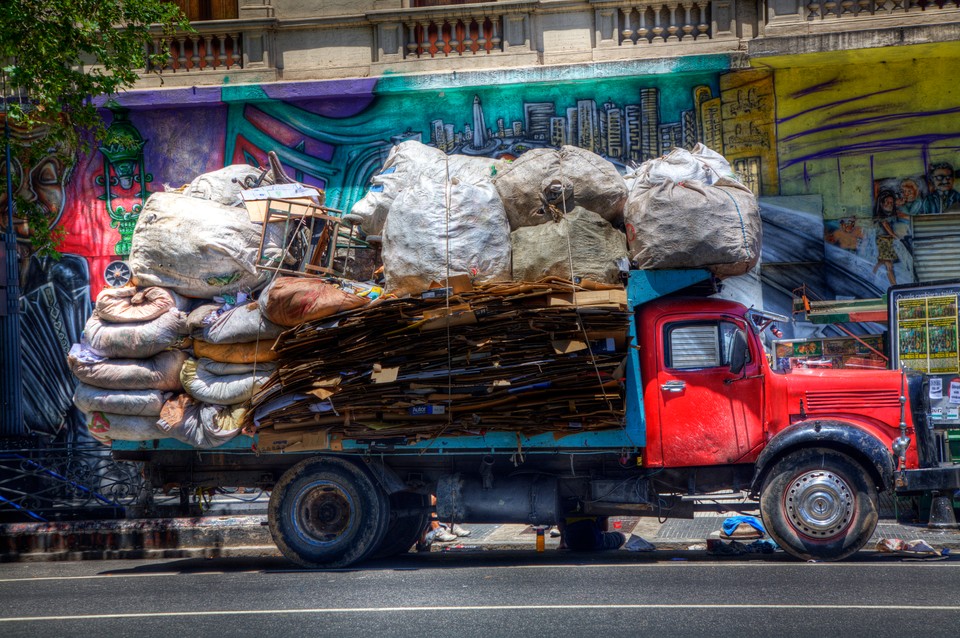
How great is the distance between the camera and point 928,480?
9.25m

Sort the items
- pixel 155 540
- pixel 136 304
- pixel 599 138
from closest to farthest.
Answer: pixel 136 304, pixel 155 540, pixel 599 138

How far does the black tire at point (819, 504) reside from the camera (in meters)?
9.28

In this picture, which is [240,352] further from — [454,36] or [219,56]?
[219,56]

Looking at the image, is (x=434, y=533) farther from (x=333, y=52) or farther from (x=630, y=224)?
(x=333, y=52)

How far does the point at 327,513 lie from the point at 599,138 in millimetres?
7501

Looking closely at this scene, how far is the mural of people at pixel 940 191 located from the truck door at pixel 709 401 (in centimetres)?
639

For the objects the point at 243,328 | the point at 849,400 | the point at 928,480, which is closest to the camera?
the point at 928,480

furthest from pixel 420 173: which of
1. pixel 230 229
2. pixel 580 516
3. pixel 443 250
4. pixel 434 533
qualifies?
pixel 434 533

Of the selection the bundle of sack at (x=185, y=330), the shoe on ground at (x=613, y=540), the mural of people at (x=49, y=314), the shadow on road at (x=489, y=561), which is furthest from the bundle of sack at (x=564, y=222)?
the mural of people at (x=49, y=314)

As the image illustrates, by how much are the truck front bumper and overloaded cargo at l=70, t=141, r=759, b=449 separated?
7.06ft

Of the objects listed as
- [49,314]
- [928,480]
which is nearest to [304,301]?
[928,480]

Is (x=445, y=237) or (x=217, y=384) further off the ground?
(x=445, y=237)

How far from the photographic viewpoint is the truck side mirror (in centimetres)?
952

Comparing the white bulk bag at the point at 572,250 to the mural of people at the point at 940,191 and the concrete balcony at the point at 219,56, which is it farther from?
the concrete balcony at the point at 219,56
